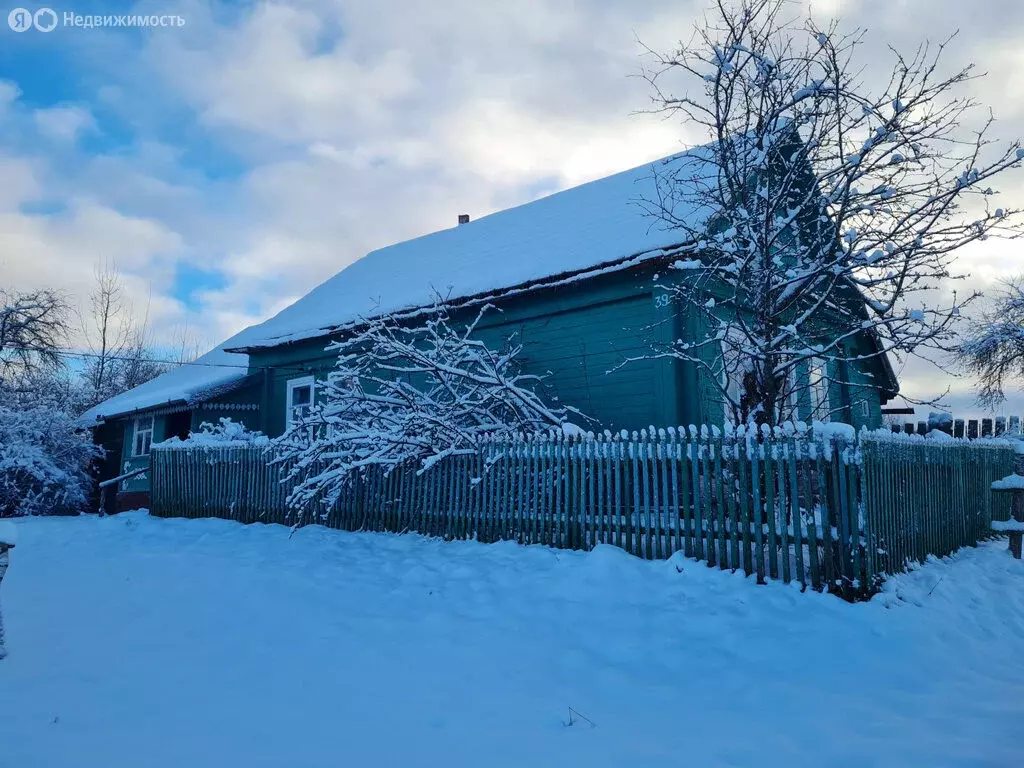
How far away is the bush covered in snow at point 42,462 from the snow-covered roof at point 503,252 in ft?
18.0

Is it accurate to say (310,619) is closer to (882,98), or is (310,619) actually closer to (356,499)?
(356,499)

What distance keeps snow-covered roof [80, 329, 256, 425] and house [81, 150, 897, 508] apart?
7 cm

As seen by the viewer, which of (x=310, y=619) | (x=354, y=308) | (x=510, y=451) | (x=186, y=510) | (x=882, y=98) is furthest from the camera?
(x=354, y=308)

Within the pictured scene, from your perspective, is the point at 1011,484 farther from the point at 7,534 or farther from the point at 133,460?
the point at 133,460

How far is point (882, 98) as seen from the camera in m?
8.20

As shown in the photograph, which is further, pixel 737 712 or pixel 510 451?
pixel 510 451

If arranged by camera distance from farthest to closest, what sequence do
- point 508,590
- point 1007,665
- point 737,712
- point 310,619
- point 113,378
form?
point 113,378 → point 508,590 → point 310,619 → point 1007,665 → point 737,712

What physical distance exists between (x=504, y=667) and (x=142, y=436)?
18.5 meters

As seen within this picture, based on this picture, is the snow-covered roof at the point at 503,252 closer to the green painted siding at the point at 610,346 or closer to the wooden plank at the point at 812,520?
the green painted siding at the point at 610,346

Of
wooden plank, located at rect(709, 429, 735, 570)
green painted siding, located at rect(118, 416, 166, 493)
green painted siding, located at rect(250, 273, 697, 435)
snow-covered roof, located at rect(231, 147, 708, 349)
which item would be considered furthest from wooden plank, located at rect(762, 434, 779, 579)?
green painted siding, located at rect(118, 416, 166, 493)

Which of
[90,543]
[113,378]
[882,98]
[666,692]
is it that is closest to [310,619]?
[666,692]

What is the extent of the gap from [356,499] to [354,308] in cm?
653

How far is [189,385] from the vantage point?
18812 mm

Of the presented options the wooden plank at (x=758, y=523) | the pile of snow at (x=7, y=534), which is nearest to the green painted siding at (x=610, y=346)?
the wooden plank at (x=758, y=523)
